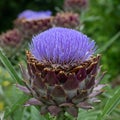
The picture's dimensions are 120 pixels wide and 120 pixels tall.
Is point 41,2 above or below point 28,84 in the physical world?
above

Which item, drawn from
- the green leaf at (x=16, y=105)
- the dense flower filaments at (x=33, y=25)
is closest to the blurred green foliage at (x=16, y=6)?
the dense flower filaments at (x=33, y=25)

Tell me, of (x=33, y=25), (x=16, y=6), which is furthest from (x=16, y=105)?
(x=16, y=6)

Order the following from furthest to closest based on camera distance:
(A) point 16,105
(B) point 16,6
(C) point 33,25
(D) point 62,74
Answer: (B) point 16,6
(C) point 33,25
(A) point 16,105
(D) point 62,74

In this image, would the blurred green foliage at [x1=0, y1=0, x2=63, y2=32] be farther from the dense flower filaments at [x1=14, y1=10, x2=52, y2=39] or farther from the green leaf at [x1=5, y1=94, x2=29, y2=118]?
the green leaf at [x1=5, y1=94, x2=29, y2=118]

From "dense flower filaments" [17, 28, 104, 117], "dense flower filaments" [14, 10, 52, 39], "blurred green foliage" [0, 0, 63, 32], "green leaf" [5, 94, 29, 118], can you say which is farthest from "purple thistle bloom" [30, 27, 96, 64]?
"blurred green foliage" [0, 0, 63, 32]

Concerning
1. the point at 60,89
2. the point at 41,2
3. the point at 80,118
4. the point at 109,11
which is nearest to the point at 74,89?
the point at 60,89

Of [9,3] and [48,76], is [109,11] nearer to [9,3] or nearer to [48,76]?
[9,3]

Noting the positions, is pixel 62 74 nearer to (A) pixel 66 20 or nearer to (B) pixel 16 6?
(A) pixel 66 20
